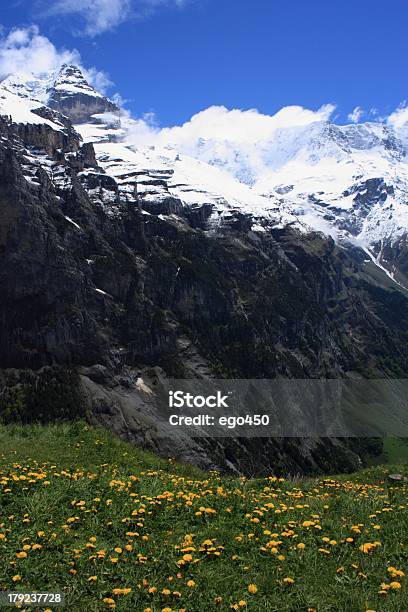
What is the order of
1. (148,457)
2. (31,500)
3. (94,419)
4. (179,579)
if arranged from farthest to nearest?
(94,419) → (148,457) → (31,500) → (179,579)

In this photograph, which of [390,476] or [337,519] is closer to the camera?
[337,519]

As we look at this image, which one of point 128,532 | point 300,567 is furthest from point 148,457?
point 300,567

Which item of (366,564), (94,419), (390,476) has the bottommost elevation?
(94,419)

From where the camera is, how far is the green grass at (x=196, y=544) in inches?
448

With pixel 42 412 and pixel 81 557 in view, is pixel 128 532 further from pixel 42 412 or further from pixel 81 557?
pixel 42 412

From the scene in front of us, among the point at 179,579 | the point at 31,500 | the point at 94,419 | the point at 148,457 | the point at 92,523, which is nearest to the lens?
the point at 179,579

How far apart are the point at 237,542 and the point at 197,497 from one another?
2886 millimetres

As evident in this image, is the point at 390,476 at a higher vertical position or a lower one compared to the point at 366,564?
lower

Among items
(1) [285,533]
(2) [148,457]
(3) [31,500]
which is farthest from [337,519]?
(2) [148,457]

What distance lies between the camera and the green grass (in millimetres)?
11375

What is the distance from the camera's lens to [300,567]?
12586mm

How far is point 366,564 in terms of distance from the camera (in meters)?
12.5

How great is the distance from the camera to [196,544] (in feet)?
44.8

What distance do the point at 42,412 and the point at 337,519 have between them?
19058 centimetres
